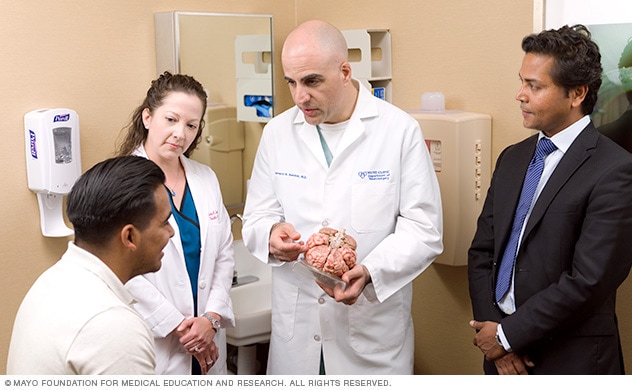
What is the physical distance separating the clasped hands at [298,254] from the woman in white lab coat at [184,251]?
8.1 inches

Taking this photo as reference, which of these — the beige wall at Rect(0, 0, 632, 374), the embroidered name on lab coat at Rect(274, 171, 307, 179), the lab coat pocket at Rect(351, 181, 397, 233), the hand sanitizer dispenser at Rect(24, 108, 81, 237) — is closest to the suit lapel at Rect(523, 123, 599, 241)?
the lab coat pocket at Rect(351, 181, 397, 233)

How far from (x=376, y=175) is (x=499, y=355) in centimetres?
67

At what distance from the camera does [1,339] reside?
254cm

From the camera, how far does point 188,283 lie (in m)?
2.29

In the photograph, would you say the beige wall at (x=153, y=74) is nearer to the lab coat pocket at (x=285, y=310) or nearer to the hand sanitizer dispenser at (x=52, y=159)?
the hand sanitizer dispenser at (x=52, y=159)

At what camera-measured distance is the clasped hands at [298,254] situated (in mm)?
2191

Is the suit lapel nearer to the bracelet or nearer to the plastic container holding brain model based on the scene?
the plastic container holding brain model

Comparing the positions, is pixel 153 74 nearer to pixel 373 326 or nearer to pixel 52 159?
pixel 52 159

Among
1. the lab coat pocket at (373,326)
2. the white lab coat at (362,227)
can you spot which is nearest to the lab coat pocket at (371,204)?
the white lab coat at (362,227)

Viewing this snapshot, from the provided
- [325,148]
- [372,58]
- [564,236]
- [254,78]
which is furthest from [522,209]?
[254,78]

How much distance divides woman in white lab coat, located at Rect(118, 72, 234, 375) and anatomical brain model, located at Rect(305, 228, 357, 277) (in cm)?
37

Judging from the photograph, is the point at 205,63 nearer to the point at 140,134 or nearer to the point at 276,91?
the point at 276,91

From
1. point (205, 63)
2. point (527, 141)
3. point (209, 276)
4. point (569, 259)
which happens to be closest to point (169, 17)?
point (205, 63)

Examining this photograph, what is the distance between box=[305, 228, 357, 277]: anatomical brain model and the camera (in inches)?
83.9
